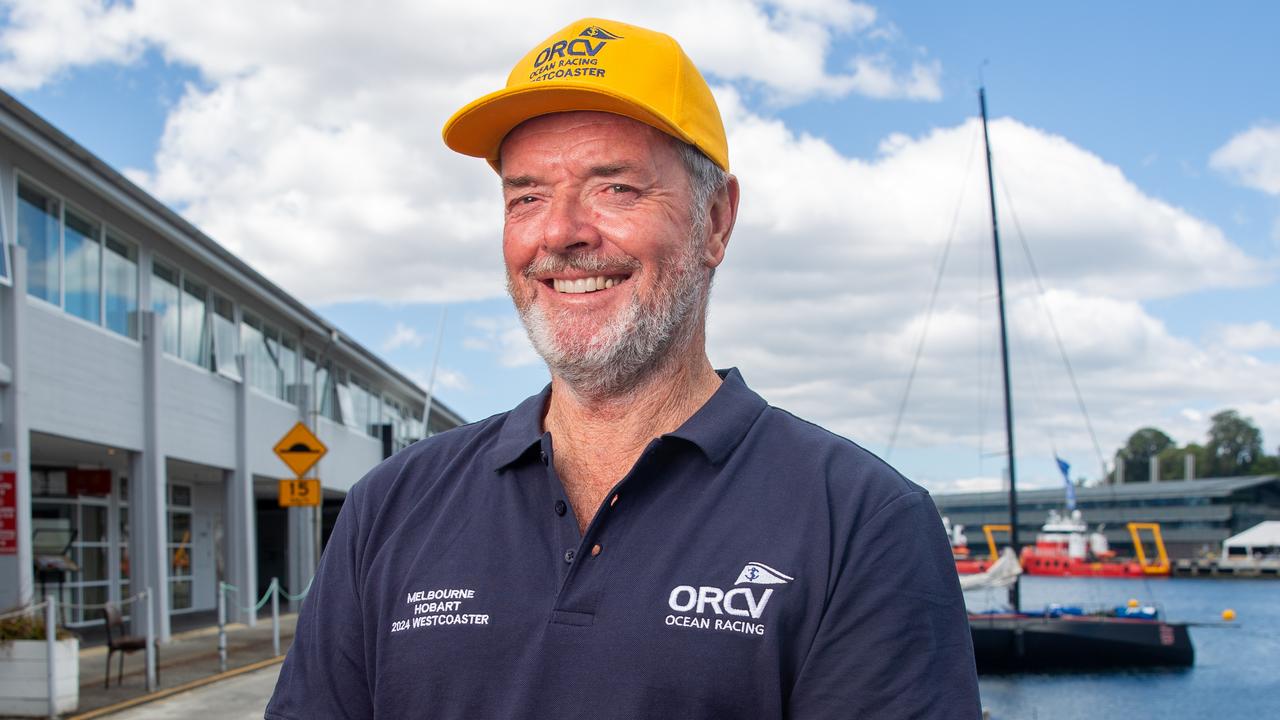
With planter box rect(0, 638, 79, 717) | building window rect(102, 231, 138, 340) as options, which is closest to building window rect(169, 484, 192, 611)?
building window rect(102, 231, 138, 340)

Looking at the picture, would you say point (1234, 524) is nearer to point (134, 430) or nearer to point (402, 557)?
point (134, 430)

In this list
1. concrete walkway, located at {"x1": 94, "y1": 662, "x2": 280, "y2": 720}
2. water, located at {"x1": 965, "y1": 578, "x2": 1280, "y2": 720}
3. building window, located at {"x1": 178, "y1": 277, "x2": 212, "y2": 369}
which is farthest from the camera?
water, located at {"x1": 965, "y1": 578, "x2": 1280, "y2": 720}

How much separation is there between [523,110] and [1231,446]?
525ft

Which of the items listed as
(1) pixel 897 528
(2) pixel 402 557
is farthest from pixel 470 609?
(1) pixel 897 528

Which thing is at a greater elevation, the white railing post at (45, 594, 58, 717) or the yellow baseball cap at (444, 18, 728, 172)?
the yellow baseball cap at (444, 18, 728, 172)

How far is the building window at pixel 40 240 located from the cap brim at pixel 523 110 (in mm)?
15388

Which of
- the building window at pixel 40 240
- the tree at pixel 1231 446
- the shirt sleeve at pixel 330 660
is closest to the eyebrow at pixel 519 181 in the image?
the shirt sleeve at pixel 330 660

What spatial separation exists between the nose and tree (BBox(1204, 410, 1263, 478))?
516 ft

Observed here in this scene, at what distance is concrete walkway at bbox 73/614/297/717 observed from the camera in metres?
14.0

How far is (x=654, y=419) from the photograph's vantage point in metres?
2.40

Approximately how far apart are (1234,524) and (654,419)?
119 metres

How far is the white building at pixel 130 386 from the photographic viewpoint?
51.1 ft

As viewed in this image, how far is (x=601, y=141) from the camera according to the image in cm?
235

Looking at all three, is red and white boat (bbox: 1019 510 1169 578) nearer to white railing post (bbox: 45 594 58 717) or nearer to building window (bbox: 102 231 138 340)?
building window (bbox: 102 231 138 340)
